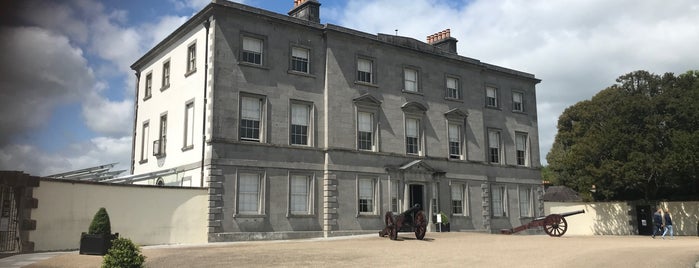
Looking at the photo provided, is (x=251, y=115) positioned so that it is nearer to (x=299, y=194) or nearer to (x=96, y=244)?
(x=299, y=194)

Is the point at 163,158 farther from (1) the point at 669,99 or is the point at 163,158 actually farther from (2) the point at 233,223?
(1) the point at 669,99

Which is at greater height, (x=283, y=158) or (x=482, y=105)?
(x=482, y=105)

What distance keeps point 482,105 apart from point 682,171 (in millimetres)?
11408

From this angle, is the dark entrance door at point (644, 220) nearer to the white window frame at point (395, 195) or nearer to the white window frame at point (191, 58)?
the white window frame at point (395, 195)

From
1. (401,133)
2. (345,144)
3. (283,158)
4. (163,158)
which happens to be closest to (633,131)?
(401,133)

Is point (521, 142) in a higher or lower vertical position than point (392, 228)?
higher

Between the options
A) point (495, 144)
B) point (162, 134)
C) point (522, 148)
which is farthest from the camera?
point (522, 148)

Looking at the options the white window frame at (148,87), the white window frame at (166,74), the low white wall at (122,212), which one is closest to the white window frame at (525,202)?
the low white wall at (122,212)

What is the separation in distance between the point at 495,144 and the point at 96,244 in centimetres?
2489

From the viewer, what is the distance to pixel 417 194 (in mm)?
30203

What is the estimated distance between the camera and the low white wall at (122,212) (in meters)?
19.7

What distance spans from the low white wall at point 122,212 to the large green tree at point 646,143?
2400 cm

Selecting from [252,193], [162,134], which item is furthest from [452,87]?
[162,134]

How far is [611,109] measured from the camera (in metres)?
37.0
